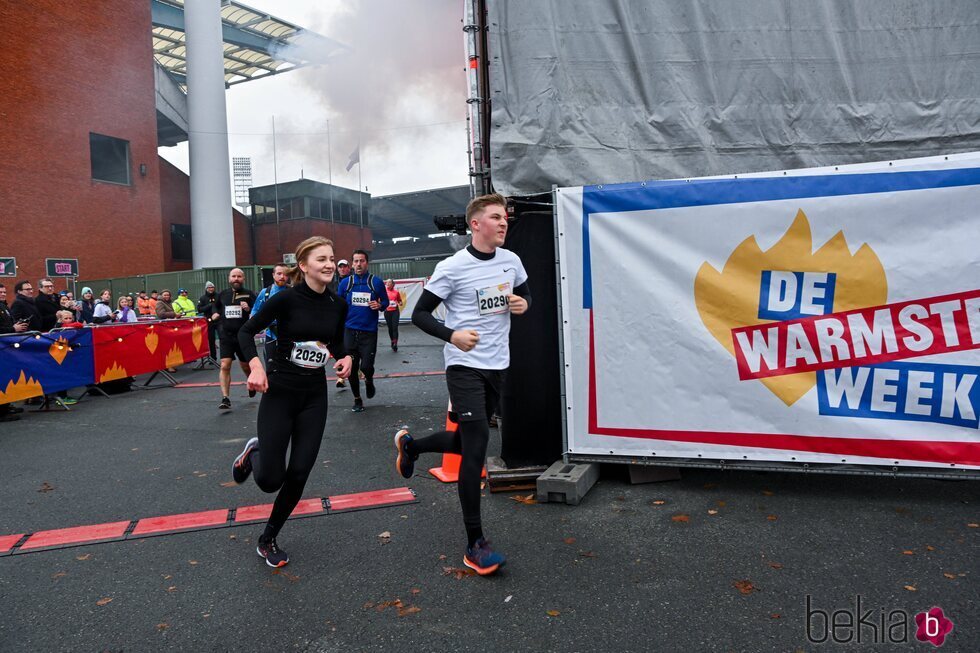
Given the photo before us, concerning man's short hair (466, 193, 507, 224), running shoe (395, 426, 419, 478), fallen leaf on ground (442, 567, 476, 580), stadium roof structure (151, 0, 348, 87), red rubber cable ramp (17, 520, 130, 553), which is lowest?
red rubber cable ramp (17, 520, 130, 553)

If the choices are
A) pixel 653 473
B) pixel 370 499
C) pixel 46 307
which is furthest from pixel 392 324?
pixel 653 473

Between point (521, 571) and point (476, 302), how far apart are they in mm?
1510

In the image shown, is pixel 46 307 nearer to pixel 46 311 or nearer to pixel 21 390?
pixel 46 311

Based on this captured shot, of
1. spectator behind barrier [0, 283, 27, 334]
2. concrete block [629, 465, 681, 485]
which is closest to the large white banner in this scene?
concrete block [629, 465, 681, 485]

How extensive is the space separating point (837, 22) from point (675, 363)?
3.14m

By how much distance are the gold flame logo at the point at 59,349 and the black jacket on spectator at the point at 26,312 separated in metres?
0.90

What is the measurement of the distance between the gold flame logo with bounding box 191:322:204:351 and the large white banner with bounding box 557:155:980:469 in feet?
39.7

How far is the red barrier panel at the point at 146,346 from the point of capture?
10879mm

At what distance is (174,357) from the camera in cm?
1341

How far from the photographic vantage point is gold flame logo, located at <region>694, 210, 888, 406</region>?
4348 millimetres

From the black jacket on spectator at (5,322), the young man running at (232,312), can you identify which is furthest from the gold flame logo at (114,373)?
the young man running at (232,312)

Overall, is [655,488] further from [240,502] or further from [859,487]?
[240,502]

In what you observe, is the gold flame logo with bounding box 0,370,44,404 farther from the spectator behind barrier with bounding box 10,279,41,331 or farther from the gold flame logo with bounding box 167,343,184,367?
the gold flame logo with bounding box 167,343,184,367

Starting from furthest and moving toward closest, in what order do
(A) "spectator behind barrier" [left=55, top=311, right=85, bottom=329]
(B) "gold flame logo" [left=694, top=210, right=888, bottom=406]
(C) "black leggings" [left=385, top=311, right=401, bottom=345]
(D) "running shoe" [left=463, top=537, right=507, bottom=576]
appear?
(C) "black leggings" [left=385, top=311, right=401, bottom=345]
(A) "spectator behind barrier" [left=55, top=311, right=85, bottom=329]
(B) "gold flame logo" [left=694, top=210, right=888, bottom=406]
(D) "running shoe" [left=463, top=537, right=507, bottom=576]
